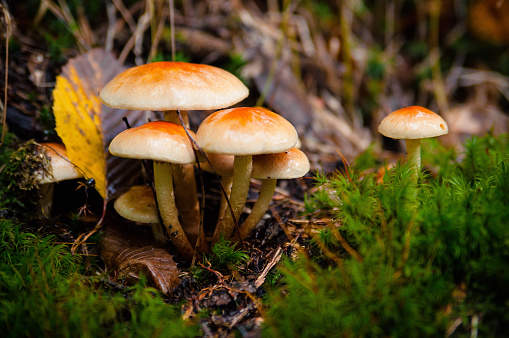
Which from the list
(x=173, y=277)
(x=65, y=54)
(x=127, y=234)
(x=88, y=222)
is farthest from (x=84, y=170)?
(x=65, y=54)

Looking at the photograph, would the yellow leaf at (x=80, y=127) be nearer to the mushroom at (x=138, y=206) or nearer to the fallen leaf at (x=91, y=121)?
the fallen leaf at (x=91, y=121)

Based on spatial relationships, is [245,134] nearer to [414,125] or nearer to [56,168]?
[414,125]

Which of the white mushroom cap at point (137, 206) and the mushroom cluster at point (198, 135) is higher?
the mushroom cluster at point (198, 135)

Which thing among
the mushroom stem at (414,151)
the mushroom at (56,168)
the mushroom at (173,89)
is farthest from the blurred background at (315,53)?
the mushroom at (173,89)

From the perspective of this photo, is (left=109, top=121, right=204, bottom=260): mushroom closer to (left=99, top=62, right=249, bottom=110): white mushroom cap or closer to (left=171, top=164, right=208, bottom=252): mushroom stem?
(left=99, top=62, right=249, bottom=110): white mushroom cap

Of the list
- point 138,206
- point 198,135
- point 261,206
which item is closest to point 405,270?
point 261,206

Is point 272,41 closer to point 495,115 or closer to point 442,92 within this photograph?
point 442,92

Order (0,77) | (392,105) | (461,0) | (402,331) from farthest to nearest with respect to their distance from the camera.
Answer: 1. (461,0)
2. (392,105)
3. (0,77)
4. (402,331)
